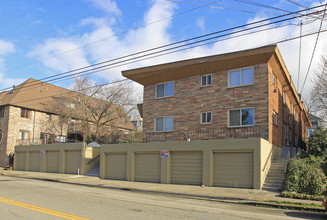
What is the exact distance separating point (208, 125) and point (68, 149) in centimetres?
1361

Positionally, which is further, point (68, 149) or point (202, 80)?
point (68, 149)

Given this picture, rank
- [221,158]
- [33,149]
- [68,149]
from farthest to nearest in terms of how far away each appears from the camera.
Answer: [33,149], [68,149], [221,158]

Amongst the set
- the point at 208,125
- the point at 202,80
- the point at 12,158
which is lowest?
the point at 12,158

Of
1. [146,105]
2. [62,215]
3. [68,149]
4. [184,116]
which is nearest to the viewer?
[62,215]

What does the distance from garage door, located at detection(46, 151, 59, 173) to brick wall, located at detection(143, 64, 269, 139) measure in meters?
10.5

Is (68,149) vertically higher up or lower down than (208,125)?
lower down

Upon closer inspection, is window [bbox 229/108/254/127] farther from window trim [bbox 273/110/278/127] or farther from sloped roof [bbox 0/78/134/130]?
sloped roof [bbox 0/78/134/130]

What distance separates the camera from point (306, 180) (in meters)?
14.0

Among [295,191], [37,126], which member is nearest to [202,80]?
[295,191]

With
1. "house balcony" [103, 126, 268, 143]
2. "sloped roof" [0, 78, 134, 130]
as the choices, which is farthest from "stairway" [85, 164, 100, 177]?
"sloped roof" [0, 78, 134, 130]

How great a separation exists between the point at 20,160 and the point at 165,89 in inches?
787

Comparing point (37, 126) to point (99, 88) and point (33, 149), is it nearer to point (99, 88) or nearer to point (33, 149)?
point (33, 149)

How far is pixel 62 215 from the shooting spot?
8.09 meters

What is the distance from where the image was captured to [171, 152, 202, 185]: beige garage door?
17703mm
